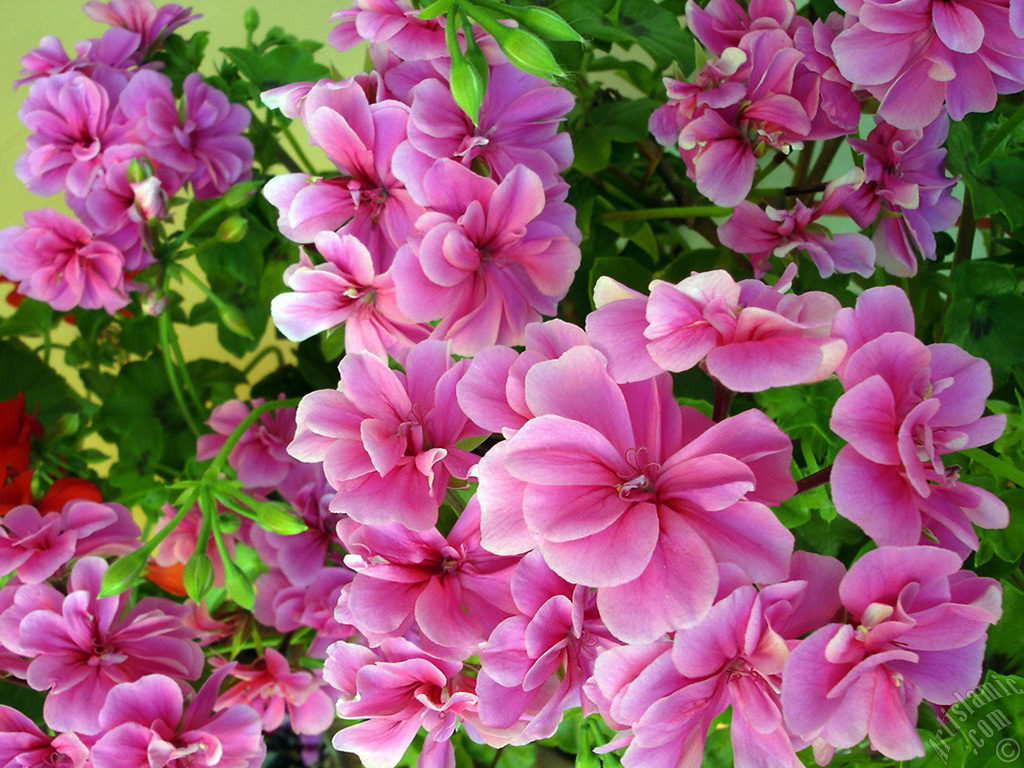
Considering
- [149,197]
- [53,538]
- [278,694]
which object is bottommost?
[278,694]

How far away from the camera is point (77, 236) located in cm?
42

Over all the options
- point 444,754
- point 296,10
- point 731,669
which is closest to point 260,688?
point 444,754

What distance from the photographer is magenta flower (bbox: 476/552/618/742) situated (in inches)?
8.6

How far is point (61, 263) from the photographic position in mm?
427

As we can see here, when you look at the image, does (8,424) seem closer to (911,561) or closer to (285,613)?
(285,613)

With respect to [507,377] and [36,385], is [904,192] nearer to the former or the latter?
[507,377]

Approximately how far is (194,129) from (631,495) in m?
→ 0.33

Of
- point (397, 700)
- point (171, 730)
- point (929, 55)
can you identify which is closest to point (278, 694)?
point (171, 730)

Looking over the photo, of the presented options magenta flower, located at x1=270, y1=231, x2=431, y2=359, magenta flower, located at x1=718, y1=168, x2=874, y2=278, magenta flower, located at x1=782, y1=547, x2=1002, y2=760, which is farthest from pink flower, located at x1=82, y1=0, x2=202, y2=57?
magenta flower, located at x1=782, y1=547, x2=1002, y2=760

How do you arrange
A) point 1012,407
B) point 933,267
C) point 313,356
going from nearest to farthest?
point 1012,407 → point 933,267 → point 313,356

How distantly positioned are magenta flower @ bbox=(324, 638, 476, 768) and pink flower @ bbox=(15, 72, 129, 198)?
0.29m

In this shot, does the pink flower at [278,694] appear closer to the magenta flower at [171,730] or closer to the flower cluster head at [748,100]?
the magenta flower at [171,730]

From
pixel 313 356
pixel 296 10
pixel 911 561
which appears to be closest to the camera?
pixel 911 561

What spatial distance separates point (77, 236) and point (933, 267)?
434 mm
